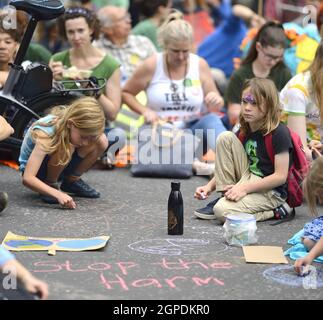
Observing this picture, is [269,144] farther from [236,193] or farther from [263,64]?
[263,64]

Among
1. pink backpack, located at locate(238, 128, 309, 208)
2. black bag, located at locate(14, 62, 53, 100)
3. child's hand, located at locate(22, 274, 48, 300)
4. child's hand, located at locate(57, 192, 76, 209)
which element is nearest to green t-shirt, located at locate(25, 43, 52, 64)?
black bag, located at locate(14, 62, 53, 100)

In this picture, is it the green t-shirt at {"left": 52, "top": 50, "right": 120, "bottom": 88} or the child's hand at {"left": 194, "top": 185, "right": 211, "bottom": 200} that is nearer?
the child's hand at {"left": 194, "top": 185, "right": 211, "bottom": 200}

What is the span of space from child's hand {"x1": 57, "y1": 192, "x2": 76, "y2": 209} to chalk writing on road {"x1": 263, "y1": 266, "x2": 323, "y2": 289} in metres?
1.68

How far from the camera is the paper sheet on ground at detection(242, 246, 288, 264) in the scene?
469cm

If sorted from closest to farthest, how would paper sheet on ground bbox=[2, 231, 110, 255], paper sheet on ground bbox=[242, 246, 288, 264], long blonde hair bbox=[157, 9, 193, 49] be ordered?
paper sheet on ground bbox=[242, 246, 288, 264] → paper sheet on ground bbox=[2, 231, 110, 255] → long blonde hair bbox=[157, 9, 193, 49]

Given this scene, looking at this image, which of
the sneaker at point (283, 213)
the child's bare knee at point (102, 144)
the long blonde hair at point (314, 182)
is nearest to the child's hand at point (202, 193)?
the sneaker at point (283, 213)

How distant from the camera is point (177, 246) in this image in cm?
497

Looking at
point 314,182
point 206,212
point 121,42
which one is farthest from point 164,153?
point 314,182

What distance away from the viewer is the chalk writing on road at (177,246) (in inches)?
191

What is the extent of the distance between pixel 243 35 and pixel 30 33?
3820 mm

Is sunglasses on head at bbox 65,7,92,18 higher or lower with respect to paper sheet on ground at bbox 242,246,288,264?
higher

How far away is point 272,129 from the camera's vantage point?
5504mm

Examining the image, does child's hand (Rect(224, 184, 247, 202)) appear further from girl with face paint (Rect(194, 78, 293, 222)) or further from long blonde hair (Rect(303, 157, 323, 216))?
long blonde hair (Rect(303, 157, 323, 216))
